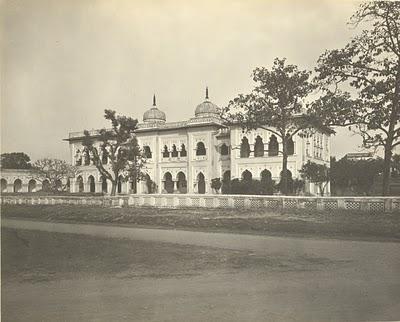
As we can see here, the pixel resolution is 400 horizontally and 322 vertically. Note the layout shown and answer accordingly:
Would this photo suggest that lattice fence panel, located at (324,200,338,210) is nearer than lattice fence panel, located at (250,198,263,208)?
Yes

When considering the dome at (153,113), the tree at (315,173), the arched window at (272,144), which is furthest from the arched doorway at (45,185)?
the arched window at (272,144)

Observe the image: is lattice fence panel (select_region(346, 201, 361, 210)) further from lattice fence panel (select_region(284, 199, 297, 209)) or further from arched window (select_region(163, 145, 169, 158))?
arched window (select_region(163, 145, 169, 158))

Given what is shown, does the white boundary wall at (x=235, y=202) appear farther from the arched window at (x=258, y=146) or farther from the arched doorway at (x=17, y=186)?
the arched window at (x=258, y=146)

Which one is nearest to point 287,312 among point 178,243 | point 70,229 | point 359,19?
point 178,243

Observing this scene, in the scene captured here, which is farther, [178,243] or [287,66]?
[287,66]

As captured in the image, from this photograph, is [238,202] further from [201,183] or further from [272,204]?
[201,183]

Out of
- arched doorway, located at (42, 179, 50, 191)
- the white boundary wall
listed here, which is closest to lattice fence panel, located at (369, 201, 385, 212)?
the white boundary wall

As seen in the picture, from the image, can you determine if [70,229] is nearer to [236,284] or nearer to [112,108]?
[112,108]
